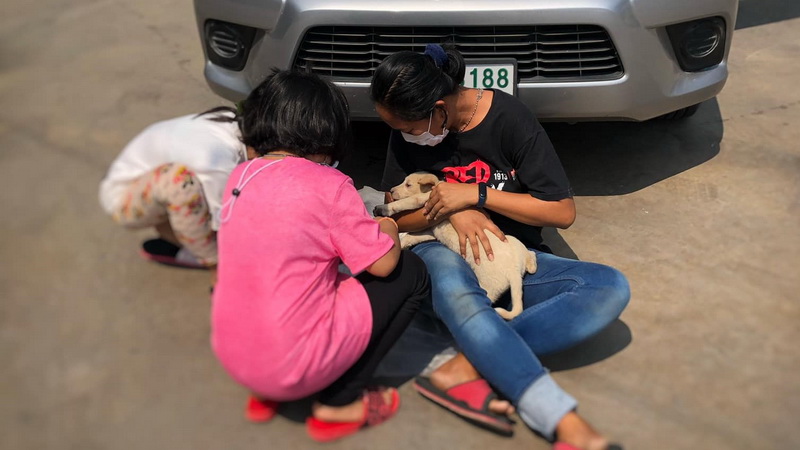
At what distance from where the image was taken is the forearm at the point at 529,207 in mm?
2473

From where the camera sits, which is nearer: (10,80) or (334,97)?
(334,97)

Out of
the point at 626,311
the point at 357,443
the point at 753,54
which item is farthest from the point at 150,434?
the point at 753,54

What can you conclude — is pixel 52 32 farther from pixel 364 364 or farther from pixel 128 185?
pixel 364 364

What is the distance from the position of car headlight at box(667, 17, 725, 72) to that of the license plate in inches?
24.9

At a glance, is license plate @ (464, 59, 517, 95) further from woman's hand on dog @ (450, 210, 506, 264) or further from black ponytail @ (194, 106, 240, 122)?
black ponytail @ (194, 106, 240, 122)

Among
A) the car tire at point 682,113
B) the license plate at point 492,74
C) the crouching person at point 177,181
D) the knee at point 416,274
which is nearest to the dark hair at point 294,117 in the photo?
the crouching person at point 177,181

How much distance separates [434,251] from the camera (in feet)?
8.38

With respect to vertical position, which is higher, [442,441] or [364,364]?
[364,364]

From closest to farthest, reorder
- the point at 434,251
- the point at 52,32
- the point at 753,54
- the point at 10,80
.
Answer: the point at 434,251 → the point at 10,80 → the point at 52,32 → the point at 753,54

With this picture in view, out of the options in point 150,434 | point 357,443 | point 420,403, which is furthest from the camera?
point 420,403

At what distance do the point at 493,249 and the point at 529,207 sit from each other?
173 mm

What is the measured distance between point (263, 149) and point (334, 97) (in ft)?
0.82

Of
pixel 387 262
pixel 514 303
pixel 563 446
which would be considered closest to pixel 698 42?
pixel 514 303

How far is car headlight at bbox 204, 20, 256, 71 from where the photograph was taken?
10.1 ft
